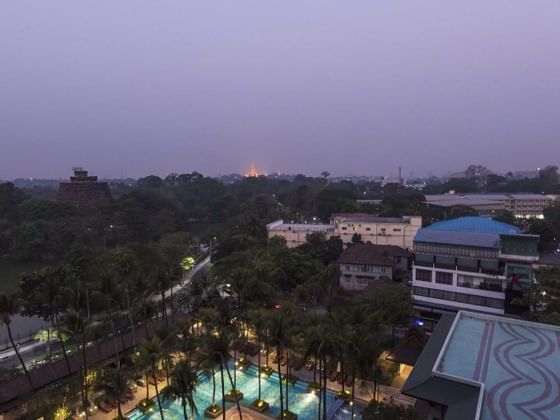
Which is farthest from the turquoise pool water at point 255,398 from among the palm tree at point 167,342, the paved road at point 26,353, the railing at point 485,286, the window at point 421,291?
the railing at point 485,286

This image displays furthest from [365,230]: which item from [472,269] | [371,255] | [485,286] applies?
[485,286]

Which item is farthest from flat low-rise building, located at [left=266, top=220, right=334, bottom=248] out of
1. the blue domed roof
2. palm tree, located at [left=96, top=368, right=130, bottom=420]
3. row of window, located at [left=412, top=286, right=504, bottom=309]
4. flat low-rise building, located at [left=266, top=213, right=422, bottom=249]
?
palm tree, located at [left=96, top=368, right=130, bottom=420]

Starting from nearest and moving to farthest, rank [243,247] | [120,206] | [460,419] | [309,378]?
1. [460,419]
2. [309,378]
3. [243,247]
4. [120,206]

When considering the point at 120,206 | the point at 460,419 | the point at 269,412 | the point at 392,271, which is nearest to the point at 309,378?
the point at 269,412

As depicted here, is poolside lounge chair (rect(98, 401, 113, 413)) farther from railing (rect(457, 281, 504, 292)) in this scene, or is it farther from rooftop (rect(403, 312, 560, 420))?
railing (rect(457, 281, 504, 292))

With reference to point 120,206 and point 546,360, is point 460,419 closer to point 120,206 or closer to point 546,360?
point 546,360
